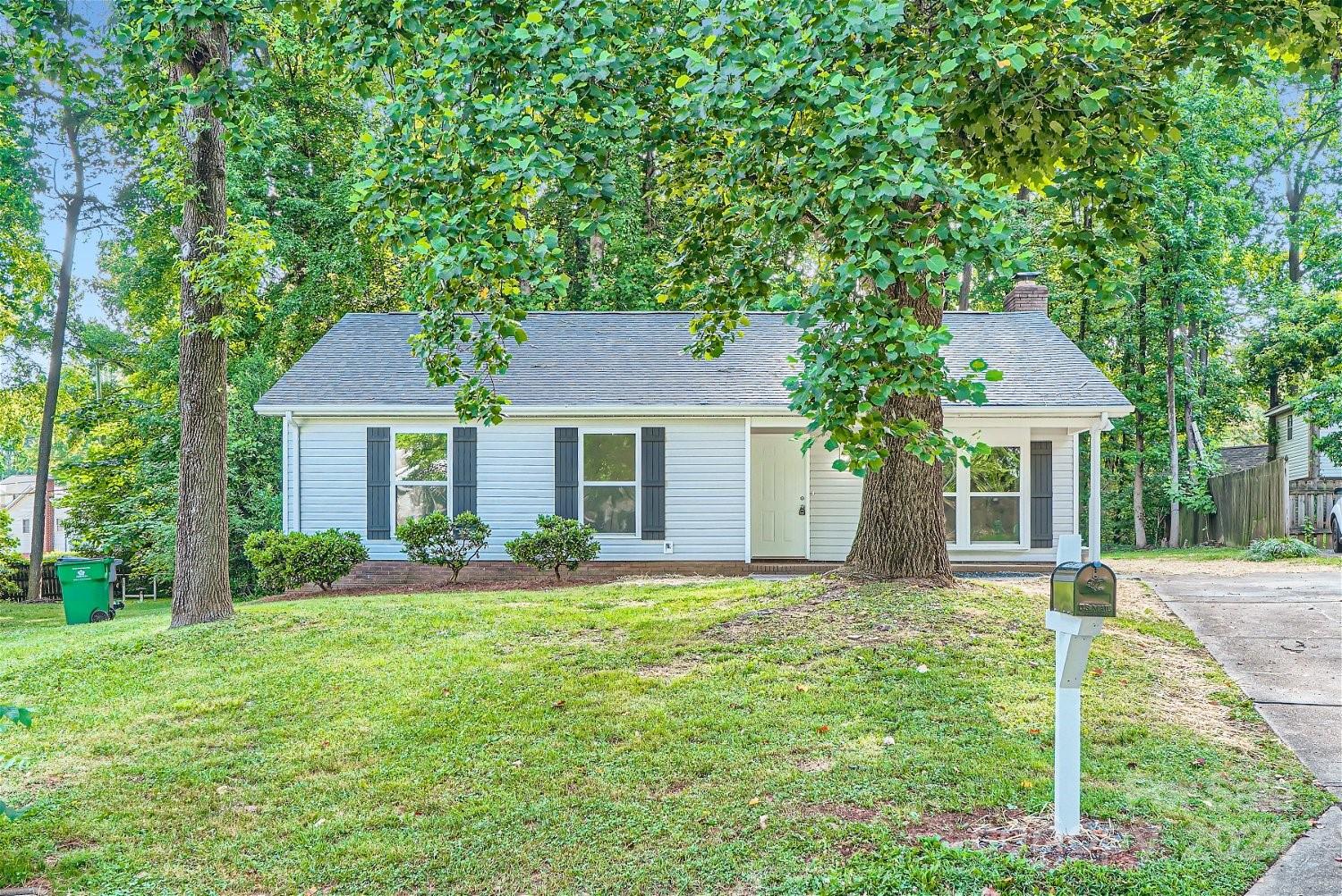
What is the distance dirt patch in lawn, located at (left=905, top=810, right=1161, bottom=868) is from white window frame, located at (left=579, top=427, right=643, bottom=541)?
888cm

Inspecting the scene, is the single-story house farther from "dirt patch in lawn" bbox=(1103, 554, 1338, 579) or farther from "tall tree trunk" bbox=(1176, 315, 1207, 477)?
"dirt patch in lawn" bbox=(1103, 554, 1338, 579)

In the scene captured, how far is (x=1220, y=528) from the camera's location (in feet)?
63.4

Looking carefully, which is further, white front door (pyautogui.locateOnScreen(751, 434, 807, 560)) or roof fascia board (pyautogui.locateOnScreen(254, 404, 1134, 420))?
white front door (pyautogui.locateOnScreen(751, 434, 807, 560))

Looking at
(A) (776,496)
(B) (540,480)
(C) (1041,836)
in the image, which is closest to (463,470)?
(B) (540,480)

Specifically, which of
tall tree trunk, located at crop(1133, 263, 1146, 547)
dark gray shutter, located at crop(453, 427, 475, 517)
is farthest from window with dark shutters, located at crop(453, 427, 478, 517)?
tall tree trunk, located at crop(1133, 263, 1146, 547)

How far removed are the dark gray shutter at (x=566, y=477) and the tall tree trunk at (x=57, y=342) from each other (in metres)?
12.4

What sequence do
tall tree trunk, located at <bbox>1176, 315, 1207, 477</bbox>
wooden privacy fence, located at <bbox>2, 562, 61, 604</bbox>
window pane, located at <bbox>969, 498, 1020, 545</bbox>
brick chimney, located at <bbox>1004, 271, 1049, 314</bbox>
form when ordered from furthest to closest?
tall tree trunk, located at <bbox>1176, 315, 1207, 477</bbox> < wooden privacy fence, located at <bbox>2, 562, 61, 604</bbox> < brick chimney, located at <bbox>1004, 271, 1049, 314</bbox> < window pane, located at <bbox>969, 498, 1020, 545</bbox>

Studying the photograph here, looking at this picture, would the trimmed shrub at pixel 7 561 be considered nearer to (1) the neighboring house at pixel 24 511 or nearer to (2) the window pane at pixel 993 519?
(1) the neighboring house at pixel 24 511

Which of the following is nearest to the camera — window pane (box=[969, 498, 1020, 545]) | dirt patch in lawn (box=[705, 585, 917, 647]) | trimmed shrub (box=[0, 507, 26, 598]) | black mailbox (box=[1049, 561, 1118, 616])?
black mailbox (box=[1049, 561, 1118, 616])

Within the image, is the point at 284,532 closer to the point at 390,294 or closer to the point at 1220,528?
the point at 390,294

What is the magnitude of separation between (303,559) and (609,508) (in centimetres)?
404

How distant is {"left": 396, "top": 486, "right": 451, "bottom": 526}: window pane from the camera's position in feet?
41.1

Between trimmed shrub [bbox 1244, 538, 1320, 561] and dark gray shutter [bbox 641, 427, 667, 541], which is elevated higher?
dark gray shutter [bbox 641, 427, 667, 541]

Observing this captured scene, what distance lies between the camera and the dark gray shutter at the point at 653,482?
1241 cm
